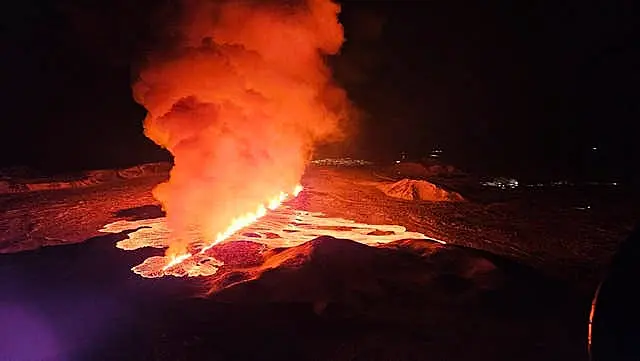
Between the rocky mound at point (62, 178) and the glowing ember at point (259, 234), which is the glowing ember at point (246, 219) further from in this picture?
the rocky mound at point (62, 178)

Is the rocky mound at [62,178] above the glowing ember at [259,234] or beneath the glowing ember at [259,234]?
above

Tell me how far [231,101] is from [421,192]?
7669 millimetres

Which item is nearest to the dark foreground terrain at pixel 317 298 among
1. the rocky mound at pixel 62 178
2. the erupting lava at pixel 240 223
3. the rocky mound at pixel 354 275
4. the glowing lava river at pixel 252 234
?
the rocky mound at pixel 354 275

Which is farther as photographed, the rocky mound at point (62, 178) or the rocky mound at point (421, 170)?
the rocky mound at point (421, 170)

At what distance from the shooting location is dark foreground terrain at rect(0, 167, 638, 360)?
21.6 feet

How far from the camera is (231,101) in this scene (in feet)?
54.7

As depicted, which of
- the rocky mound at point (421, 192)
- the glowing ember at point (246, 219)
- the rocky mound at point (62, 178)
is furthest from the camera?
the rocky mound at point (62, 178)

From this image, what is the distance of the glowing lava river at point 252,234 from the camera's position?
10.6 m

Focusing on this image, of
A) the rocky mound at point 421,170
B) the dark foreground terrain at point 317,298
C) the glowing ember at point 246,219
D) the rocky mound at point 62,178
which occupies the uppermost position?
the rocky mound at point 421,170

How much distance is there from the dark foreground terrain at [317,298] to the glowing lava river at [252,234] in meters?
0.42

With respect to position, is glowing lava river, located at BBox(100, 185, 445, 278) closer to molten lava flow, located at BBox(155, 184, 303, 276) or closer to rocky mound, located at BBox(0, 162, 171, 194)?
molten lava flow, located at BBox(155, 184, 303, 276)

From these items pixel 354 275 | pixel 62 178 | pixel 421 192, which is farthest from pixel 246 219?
pixel 62 178

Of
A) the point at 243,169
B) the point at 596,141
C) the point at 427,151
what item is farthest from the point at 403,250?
the point at 596,141

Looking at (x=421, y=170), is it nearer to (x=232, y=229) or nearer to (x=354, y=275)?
(x=232, y=229)
